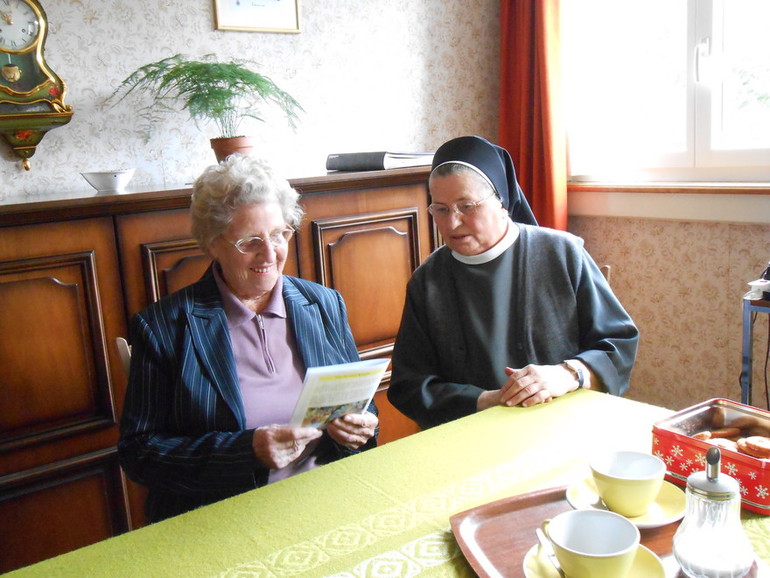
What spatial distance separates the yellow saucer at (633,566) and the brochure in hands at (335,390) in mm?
454

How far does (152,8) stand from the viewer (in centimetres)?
256

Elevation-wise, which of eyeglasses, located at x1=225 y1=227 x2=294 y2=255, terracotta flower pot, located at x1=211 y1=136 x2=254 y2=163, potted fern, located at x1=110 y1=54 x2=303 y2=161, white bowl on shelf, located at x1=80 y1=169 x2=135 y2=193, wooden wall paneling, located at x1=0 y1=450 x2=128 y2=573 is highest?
potted fern, located at x1=110 y1=54 x2=303 y2=161

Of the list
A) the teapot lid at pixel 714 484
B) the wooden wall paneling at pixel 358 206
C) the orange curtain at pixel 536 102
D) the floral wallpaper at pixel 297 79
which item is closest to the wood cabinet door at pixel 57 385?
the floral wallpaper at pixel 297 79

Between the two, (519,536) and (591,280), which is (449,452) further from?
(591,280)

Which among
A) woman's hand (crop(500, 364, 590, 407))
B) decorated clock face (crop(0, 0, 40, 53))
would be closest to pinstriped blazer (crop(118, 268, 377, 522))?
woman's hand (crop(500, 364, 590, 407))

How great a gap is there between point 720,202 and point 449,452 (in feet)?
Answer: 6.53

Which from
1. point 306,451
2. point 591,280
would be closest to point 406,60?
point 591,280

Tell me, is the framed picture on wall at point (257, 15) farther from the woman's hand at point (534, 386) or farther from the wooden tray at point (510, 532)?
the wooden tray at point (510, 532)

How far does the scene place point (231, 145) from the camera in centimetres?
238

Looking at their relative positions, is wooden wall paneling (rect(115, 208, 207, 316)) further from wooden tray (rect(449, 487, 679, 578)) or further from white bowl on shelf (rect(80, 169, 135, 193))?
wooden tray (rect(449, 487, 679, 578))

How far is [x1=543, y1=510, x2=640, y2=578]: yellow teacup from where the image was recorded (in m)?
0.77

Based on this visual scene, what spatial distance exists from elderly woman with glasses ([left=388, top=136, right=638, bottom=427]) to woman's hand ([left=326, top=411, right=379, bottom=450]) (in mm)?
221

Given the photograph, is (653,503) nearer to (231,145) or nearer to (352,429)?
(352,429)

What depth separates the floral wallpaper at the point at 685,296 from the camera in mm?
2750
